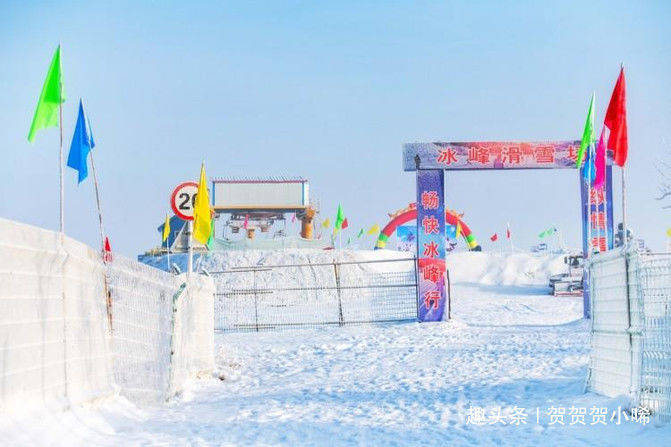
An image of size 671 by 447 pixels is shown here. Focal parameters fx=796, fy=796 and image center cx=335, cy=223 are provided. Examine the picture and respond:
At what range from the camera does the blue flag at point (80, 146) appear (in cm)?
1449

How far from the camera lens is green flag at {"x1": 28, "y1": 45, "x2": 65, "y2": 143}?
39.4 ft

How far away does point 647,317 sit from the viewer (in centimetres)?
752

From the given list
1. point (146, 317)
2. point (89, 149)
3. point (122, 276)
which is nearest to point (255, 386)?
point (146, 317)

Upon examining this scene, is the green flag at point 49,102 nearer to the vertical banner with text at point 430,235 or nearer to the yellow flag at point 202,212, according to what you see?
the yellow flag at point 202,212

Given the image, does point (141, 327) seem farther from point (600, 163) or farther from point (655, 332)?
point (600, 163)

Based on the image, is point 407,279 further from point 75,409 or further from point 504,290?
point 504,290

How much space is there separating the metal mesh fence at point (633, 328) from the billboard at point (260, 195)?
38472mm

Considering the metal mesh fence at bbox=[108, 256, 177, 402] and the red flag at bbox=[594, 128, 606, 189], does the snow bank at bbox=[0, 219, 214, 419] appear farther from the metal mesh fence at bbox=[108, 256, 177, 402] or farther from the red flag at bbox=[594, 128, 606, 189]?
the red flag at bbox=[594, 128, 606, 189]

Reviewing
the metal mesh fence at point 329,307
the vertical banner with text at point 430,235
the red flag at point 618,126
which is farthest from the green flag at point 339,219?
the red flag at point 618,126

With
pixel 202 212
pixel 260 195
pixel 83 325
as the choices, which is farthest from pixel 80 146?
pixel 260 195

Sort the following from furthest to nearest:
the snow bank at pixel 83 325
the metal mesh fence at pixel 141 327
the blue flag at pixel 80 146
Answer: the blue flag at pixel 80 146, the metal mesh fence at pixel 141 327, the snow bank at pixel 83 325

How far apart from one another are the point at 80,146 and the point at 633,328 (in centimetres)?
1045

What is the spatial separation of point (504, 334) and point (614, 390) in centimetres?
902

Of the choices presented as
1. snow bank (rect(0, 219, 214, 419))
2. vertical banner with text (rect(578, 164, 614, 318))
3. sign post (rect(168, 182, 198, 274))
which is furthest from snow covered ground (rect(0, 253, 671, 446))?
sign post (rect(168, 182, 198, 274))
